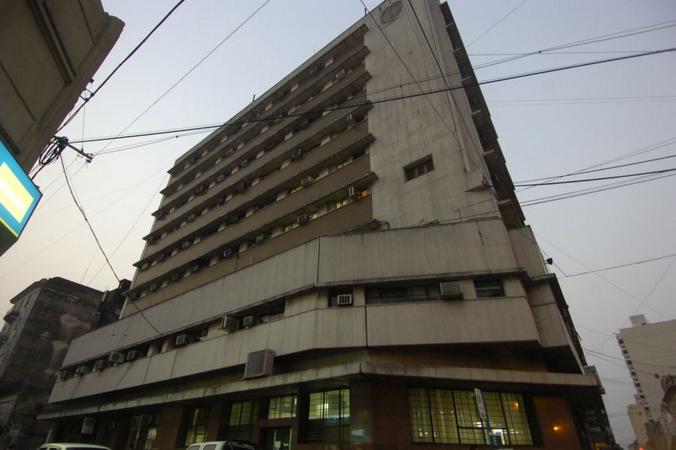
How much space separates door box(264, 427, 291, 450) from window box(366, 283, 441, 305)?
19.5ft

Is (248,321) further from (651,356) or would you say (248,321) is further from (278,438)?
(651,356)

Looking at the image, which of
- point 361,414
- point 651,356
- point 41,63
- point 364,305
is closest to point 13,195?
point 41,63

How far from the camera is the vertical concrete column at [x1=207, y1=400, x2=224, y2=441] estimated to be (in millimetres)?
15656

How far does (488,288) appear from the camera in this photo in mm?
13492

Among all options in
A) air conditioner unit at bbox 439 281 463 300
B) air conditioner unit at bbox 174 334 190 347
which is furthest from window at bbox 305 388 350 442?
air conditioner unit at bbox 174 334 190 347

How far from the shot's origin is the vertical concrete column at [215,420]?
51.4 ft

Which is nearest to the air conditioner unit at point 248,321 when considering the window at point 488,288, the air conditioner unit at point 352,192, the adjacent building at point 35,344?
the air conditioner unit at point 352,192

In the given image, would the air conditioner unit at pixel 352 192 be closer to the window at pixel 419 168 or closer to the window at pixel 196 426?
the window at pixel 419 168

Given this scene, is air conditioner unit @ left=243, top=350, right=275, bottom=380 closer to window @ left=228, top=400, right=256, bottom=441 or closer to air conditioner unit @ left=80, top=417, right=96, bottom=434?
window @ left=228, top=400, right=256, bottom=441

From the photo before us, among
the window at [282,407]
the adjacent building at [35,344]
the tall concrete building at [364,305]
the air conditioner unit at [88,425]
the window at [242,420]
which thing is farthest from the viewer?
the adjacent building at [35,344]

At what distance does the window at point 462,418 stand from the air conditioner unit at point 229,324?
8874 millimetres

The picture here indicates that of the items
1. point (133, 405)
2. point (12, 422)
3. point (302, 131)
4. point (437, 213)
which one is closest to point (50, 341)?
point (12, 422)

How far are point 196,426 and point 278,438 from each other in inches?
218

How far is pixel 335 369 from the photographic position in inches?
477
